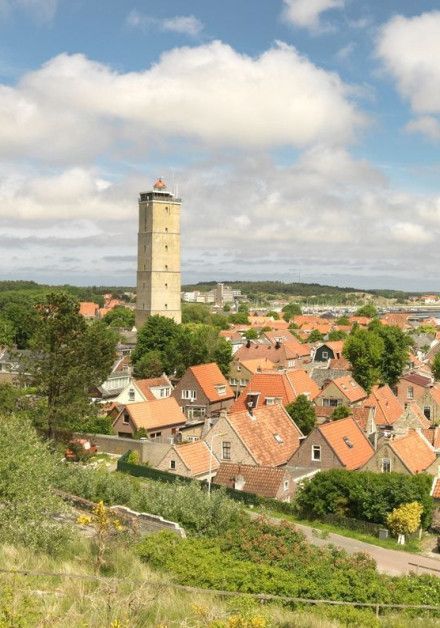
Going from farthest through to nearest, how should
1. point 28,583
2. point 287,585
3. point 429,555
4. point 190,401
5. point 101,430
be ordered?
point 190,401, point 101,430, point 429,555, point 287,585, point 28,583

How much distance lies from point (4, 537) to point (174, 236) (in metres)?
79.8

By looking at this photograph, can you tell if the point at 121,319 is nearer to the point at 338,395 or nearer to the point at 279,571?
the point at 338,395

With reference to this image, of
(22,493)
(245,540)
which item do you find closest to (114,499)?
(245,540)

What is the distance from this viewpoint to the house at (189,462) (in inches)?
1385

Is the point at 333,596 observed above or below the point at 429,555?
above

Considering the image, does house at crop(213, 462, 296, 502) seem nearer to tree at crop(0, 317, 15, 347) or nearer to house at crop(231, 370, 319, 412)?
house at crop(231, 370, 319, 412)

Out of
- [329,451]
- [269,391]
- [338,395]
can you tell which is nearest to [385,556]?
[329,451]

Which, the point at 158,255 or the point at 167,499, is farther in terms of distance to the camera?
the point at 158,255

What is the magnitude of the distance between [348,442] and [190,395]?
70.1 ft

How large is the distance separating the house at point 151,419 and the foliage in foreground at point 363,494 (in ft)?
58.1

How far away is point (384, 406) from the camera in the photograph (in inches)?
1980

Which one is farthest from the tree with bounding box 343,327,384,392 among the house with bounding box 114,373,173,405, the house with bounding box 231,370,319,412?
the house with bounding box 114,373,173,405

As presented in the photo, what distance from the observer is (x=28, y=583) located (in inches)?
458

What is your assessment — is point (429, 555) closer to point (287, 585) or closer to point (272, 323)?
point (287, 585)
